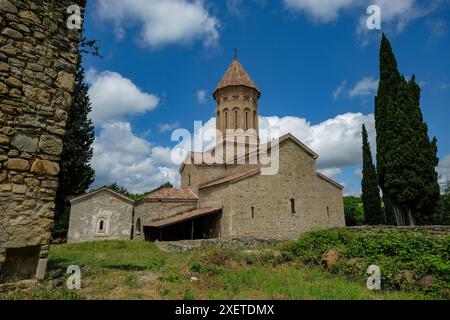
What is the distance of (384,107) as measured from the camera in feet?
60.5

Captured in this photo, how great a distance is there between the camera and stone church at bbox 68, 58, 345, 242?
15055 mm

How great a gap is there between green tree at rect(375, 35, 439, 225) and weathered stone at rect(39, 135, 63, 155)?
1812cm

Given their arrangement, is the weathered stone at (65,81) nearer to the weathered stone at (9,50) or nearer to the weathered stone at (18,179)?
the weathered stone at (9,50)

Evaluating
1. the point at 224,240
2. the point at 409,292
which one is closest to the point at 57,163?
the point at 409,292

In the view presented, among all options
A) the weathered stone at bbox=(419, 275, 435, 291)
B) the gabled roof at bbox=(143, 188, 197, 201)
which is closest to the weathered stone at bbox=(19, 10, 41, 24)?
the weathered stone at bbox=(419, 275, 435, 291)

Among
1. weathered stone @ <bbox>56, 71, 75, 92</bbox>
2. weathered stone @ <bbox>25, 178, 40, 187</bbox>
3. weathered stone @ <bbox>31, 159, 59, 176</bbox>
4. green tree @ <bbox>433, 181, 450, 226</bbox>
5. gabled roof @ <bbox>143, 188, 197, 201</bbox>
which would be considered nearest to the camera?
weathered stone @ <bbox>25, 178, 40, 187</bbox>

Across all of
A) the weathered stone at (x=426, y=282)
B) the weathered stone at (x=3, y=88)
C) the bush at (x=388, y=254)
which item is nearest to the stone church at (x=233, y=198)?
the bush at (x=388, y=254)

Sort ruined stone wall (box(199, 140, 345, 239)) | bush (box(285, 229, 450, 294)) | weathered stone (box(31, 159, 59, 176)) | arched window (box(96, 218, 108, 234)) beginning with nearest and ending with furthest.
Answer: weathered stone (box(31, 159, 59, 176)) → bush (box(285, 229, 450, 294)) → ruined stone wall (box(199, 140, 345, 239)) → arched window (box(96, 218, 108, 234))

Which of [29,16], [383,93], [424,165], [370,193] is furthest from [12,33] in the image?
[370,193]

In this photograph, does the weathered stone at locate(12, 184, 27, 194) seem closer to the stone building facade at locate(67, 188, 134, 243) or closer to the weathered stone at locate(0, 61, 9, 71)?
the weathered stone at locate(0, 61, 9, 71)

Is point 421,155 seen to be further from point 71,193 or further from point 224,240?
point 71,193

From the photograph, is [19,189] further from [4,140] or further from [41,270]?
[41,270]

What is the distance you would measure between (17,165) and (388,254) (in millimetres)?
7668
